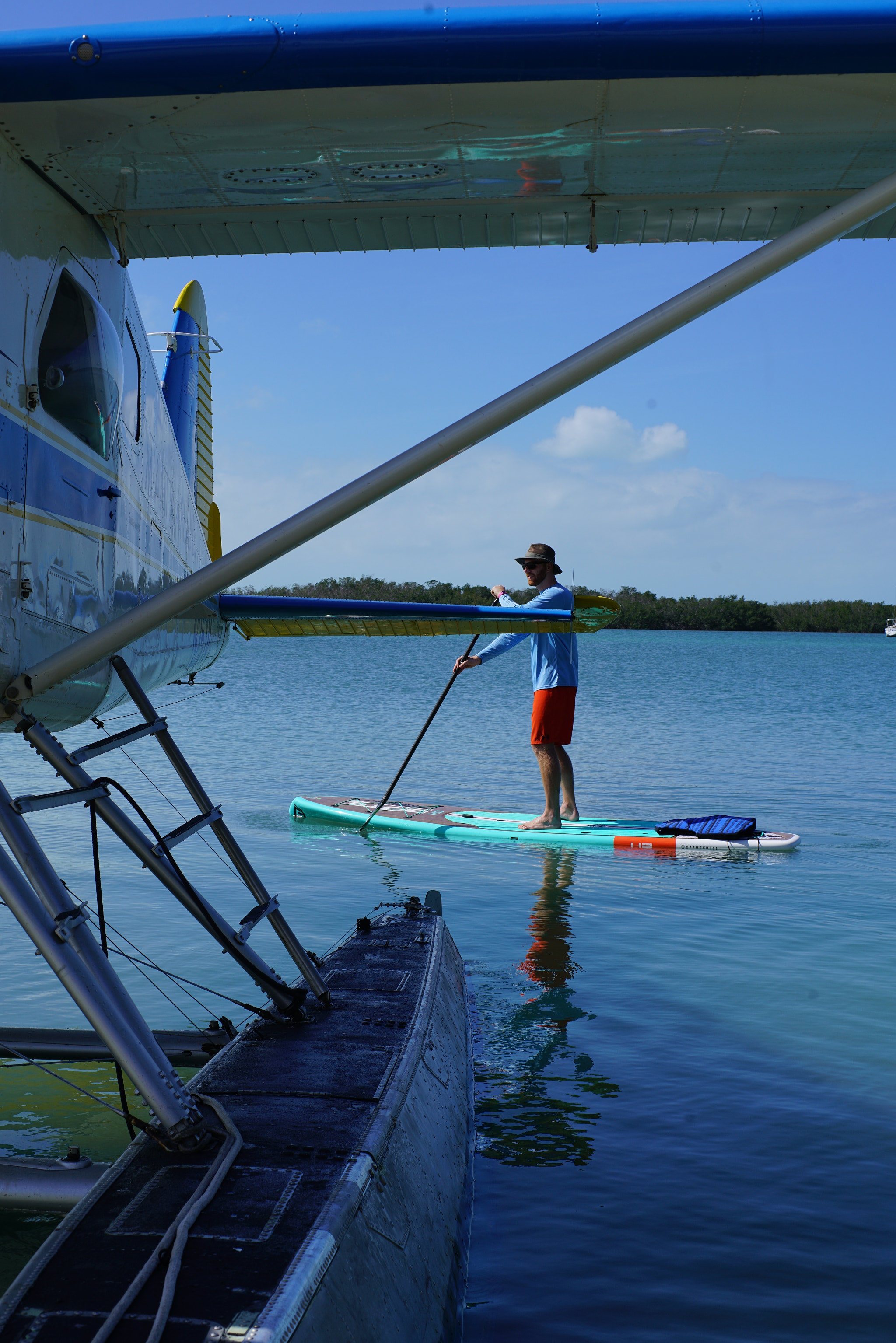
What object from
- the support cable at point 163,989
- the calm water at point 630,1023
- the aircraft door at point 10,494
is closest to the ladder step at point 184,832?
the aircraft door at point 10,494

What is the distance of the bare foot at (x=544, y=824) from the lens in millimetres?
9289

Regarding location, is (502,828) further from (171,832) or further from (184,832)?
(184,832)

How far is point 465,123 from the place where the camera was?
108 inches

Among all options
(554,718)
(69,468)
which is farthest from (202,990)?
(554,718)

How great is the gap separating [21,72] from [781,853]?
26.3 ft

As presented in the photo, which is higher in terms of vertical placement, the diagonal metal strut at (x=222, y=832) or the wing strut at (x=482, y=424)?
the wing strut at (x=482, y=424)

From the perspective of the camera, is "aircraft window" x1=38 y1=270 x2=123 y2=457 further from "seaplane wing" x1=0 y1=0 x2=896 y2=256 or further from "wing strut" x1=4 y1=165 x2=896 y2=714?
"wing strut" x1=4 y1=165 x2=896 y2=714

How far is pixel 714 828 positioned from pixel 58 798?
722cm

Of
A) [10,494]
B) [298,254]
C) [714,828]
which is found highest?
[298,254]

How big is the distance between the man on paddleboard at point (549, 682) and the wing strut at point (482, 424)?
6.43 meters

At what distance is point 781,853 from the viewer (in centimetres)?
888

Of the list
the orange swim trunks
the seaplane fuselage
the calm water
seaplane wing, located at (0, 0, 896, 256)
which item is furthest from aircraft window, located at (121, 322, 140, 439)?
the orange swim trunks

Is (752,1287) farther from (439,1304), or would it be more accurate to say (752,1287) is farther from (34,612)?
(34,612)

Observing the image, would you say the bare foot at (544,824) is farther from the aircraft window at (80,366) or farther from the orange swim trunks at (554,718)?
the aircraft window at (80,366)
